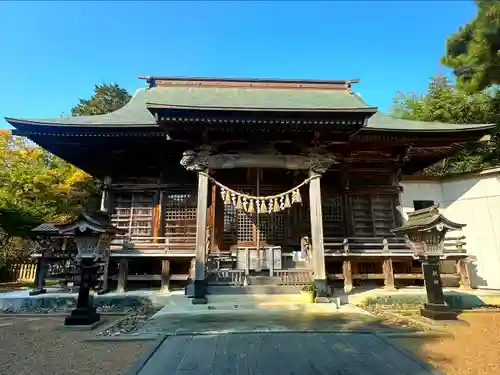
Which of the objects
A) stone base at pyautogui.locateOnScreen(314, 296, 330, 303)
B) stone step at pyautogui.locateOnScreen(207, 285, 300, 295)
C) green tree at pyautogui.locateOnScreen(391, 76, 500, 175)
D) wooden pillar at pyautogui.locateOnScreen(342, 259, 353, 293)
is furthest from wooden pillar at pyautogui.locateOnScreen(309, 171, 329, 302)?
green tree at pyautogui.locateOnScreen(391, 76, 500, 175)

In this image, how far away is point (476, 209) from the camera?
35.5 ft

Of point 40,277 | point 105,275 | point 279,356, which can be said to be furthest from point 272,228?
point 40,277

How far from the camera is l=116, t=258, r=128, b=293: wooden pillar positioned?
922 cm

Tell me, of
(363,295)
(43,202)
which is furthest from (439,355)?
(43,202)

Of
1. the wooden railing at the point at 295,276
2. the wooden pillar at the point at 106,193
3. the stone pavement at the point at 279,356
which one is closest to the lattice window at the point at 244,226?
the wooden railing at the point at 295,276

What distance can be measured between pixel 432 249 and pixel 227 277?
5.57 meters

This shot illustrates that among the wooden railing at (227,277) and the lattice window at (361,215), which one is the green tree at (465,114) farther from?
the wooden railing at (227,277)

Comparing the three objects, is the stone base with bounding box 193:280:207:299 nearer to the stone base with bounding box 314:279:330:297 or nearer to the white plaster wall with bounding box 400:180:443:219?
the stone base with bounding box 314:279:330:297

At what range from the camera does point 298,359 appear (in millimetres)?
4004

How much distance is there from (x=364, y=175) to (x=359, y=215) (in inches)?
66.2

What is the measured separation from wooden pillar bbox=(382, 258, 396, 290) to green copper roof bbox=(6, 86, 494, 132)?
4551 mm

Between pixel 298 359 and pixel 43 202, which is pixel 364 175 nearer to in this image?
pixel 298 359

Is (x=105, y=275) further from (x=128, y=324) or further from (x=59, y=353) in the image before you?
(x=59, y=353)

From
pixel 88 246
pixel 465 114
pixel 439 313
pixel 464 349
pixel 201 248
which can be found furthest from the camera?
pixel 465 114
